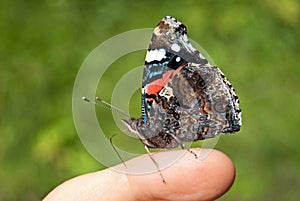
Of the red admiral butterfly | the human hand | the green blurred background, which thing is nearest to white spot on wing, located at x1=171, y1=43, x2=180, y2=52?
the red admiral butterfly

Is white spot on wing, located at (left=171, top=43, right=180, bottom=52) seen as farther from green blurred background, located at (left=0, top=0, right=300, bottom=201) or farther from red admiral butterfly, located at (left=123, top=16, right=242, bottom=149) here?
green blurred background, located at (left=0, top=0, right=300, bottom=201)

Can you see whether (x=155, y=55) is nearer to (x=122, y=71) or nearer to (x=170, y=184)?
(x=170, y=184)

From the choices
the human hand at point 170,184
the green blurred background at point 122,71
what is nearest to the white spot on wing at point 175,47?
the human hand at point 170,184

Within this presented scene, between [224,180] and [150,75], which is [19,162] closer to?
[150,75]

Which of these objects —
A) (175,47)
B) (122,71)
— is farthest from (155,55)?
(122,71)

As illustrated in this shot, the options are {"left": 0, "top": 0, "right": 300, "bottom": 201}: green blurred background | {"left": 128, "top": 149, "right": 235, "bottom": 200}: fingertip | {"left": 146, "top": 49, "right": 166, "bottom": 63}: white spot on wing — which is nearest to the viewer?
{"left": 128, "top": 149, "right": 235, "bottom": 200}: fingertip

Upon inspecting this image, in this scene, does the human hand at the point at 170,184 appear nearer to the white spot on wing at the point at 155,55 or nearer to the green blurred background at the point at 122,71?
the white spot on wing at the point at 155,55
